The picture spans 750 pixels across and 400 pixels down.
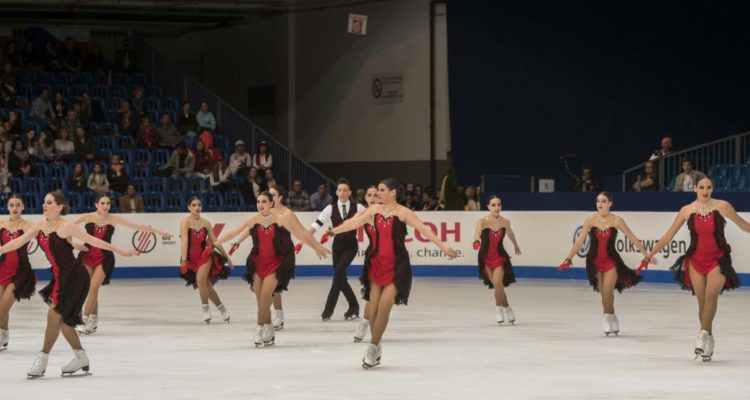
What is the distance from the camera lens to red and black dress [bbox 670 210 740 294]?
42.2ft

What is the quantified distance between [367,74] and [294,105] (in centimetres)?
316

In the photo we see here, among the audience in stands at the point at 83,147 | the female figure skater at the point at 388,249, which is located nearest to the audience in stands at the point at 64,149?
the audience in stands at the point at 83,147

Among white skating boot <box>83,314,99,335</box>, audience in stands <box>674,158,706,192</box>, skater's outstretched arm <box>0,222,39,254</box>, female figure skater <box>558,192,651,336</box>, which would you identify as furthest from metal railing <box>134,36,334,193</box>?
skater's outstretched arm <box>0,222,39,254</box>

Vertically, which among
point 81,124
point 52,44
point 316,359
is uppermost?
point 52,44

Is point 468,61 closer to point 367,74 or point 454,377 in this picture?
point 367,74

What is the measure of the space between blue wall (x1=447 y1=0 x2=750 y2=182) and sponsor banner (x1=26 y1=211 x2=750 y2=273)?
4902 mm

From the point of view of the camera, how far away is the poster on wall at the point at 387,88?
32.3 metres

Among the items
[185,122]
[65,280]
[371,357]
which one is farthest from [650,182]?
[65,280]

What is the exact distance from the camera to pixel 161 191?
28844 mm

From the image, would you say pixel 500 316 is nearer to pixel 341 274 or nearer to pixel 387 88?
pixel 341 274

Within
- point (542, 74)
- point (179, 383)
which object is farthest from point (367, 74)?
point (179, 383)

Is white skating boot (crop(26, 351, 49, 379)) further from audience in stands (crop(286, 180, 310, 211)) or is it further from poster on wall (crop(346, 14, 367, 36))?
poster on wall (crop(346, 14, 367, 36))

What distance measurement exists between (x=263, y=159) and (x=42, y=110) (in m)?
4.95

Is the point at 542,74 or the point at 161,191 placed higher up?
the point at 542,74
